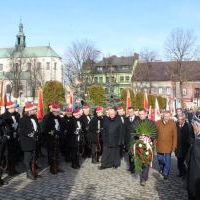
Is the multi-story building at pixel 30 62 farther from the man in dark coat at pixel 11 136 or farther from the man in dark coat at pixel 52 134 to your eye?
the man in dark coat at pixel 52 134

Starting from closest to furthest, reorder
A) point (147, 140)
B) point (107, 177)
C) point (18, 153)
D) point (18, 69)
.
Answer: point (147, 140)
point (107, 177)
point (18, 153)
point (18, 69)

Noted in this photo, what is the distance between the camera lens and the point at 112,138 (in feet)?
45.1

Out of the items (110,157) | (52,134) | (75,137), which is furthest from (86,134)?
(52,134)

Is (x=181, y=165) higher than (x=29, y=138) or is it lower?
lower

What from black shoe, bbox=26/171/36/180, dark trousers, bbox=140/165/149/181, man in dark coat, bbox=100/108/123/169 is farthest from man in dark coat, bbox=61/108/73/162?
dark trousers, bbox=140/165/149/181

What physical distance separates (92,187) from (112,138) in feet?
11.8

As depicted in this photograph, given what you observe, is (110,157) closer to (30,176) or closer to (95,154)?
(95,154)

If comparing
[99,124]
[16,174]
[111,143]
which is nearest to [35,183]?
[16,174]

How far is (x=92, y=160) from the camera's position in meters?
14.9

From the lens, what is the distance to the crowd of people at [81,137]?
37.1ft

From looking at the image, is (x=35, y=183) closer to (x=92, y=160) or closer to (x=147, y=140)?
(x=147, y=140)

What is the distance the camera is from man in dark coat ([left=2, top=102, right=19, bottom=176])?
11922 millimetres

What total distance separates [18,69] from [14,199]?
81.5 m

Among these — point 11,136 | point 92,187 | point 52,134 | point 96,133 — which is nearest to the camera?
point 92,187
